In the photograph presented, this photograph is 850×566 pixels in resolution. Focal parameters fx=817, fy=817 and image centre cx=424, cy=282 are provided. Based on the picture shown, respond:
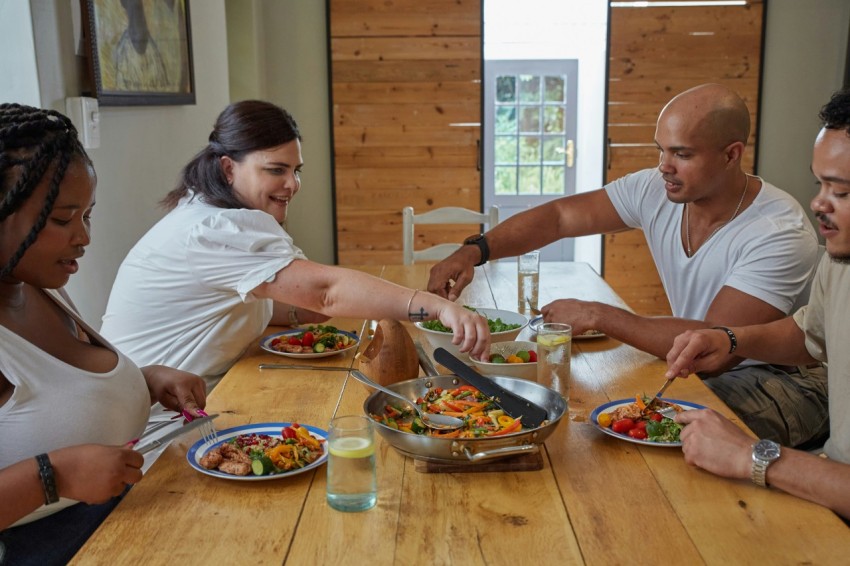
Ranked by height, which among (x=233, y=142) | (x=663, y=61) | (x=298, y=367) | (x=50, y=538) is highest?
(x=663, y=61)

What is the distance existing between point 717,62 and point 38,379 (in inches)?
178

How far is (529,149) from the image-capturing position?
568 cm

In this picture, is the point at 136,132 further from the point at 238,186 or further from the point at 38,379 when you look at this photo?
the point at 38,379

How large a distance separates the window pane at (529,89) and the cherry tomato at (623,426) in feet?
14.5

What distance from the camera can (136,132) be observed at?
2943 millimetres

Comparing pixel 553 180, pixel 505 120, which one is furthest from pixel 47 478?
pixel 553 180

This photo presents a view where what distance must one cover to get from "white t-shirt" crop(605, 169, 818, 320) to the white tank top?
1.52 meters

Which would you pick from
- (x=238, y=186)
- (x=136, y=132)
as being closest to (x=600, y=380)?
(x=238, y=186)

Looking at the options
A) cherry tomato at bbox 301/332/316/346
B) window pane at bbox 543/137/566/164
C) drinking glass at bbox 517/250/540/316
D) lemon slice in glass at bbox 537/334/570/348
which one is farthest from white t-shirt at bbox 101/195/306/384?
window pane at bbox 543/137/566/164

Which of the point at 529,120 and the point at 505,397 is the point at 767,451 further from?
the point at 529,120

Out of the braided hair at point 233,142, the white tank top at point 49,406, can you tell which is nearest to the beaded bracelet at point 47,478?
the white tank top at point 49,406

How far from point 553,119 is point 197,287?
13.5ft

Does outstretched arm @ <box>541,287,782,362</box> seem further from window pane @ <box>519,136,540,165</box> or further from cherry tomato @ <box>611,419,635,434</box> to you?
window pane @ <box>519,136,540,165</box>

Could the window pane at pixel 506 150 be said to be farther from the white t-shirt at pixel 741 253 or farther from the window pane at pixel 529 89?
the white t-shirt at pixel 741 253
